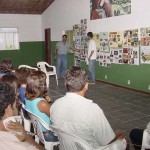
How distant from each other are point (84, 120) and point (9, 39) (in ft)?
34.6

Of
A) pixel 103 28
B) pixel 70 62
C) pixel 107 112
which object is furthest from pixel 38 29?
pixel 107 112

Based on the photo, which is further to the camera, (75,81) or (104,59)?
(104,59)

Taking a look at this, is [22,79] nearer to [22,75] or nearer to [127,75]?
[22,75]

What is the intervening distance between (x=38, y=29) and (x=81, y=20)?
13.0 feet

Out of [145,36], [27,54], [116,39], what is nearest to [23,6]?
[27,54]

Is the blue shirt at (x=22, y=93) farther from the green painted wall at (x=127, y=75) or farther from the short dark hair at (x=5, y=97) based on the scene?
the green painted wall at (x=127, y=75)

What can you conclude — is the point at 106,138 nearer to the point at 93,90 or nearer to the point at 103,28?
the point at 93,90

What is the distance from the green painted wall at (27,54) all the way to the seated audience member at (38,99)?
9.36 metres

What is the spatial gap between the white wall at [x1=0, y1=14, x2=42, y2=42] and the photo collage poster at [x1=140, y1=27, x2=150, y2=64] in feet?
22.8

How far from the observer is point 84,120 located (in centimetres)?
177

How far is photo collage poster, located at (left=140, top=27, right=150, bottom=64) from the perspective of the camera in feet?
19.5

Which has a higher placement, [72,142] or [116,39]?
[116,39]

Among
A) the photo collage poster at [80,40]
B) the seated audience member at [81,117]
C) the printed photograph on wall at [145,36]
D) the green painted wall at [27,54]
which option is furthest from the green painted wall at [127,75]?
the green painted wall at [27,54]

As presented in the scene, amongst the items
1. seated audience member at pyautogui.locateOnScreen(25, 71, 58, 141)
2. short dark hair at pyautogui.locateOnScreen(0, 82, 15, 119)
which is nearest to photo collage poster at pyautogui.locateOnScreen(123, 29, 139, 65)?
seated audience member at pyautogui.locateOnScreen(25, 71, 58, 141)
